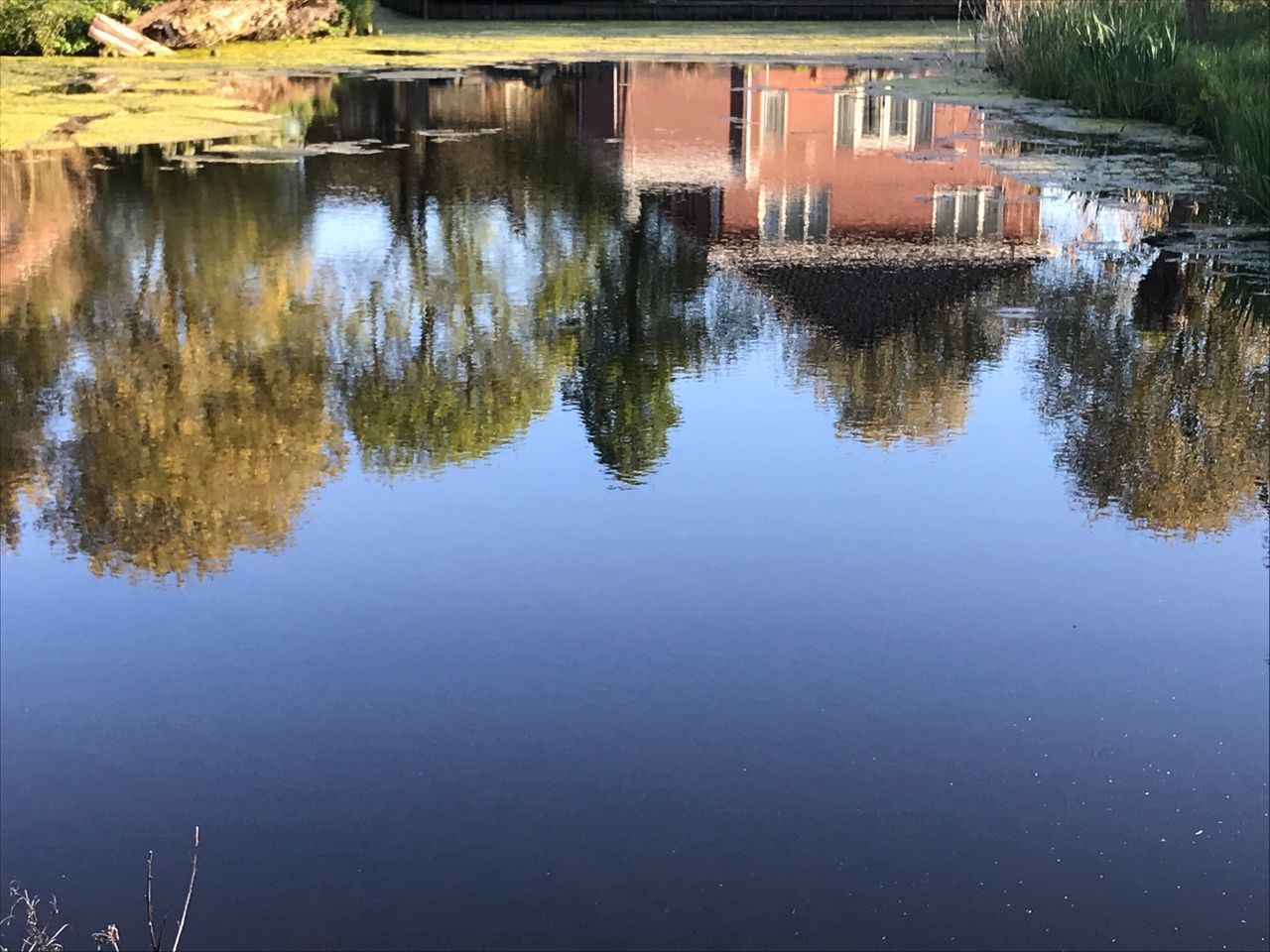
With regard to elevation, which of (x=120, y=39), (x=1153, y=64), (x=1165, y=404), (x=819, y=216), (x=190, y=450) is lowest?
(x=190, y=450)

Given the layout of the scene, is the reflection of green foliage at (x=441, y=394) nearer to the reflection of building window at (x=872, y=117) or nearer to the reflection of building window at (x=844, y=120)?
the reflection of building window at (x=844, y=120)

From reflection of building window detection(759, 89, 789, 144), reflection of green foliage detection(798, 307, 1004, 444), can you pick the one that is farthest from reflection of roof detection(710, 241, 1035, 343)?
reflection of building window detection(759, 89, 789, 144)

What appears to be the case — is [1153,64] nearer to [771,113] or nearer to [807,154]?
[807,154]

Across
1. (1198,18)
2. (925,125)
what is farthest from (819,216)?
(1198,18)

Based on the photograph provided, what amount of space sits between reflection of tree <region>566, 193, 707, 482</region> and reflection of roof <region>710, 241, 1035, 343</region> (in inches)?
21.1

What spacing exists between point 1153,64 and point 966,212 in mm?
7885

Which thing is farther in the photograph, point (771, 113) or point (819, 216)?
point (771, 113)

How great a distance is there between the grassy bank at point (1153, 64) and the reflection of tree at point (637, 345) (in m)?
5.13

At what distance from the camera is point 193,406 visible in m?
9.10

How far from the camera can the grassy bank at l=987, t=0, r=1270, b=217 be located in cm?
1530

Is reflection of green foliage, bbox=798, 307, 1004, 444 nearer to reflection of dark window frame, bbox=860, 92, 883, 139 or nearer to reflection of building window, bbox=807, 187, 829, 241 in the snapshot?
reflection of building window, bbox=807, 187, 829, 241

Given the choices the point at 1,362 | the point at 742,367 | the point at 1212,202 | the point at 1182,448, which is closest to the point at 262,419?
the point at 1,362

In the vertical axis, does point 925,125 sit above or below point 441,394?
above

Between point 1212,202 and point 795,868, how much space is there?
12.4 metres
